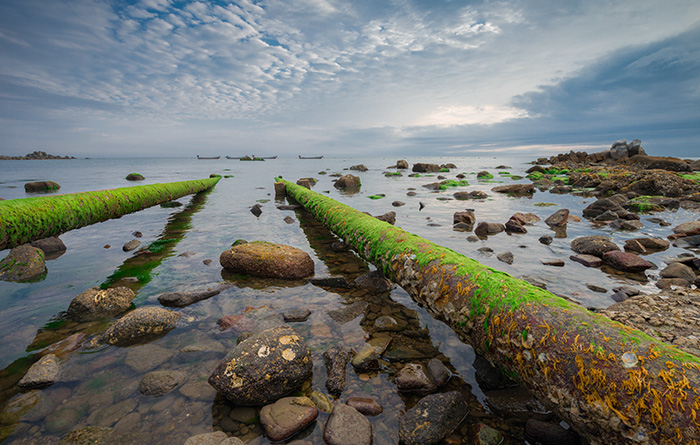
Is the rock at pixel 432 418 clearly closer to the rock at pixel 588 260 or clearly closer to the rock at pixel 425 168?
the rock at pixel 588 260

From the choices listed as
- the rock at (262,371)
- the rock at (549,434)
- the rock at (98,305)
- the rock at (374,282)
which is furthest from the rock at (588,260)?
the rock at (98,305)

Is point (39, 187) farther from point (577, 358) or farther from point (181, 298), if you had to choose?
point (577, 358)

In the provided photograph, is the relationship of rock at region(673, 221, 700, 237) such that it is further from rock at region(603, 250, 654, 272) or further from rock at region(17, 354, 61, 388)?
rock at region(17, 354, 61, 388)

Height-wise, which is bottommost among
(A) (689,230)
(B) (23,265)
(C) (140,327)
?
(A) (689,230)

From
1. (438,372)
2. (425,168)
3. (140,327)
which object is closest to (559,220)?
(438,372)

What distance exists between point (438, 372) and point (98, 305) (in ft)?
19.0

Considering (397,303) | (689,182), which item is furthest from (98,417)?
(689,182)

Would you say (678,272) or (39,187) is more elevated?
(39,187)

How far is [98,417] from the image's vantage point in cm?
297

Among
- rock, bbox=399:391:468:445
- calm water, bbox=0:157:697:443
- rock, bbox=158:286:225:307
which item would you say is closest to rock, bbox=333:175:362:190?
calm water, bbox=0:157:697:443

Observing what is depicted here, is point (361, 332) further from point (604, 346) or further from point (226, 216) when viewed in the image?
point (226, 216)

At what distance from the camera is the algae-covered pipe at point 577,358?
207 cm

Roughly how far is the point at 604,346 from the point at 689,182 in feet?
104

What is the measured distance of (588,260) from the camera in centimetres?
763
